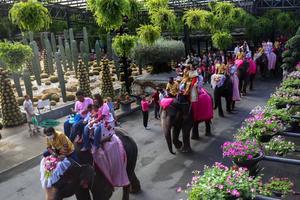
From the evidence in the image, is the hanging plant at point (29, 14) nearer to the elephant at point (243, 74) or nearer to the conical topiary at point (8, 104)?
the conical topiary at point (8, 104)

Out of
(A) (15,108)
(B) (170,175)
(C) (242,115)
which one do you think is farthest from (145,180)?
(A) (15,108)

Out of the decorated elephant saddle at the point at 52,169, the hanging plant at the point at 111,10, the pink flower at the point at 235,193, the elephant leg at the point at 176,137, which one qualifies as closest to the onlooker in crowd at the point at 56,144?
the decorated elephant saddle at the point at 52,169

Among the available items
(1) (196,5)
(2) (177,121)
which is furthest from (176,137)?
(1) (196,5)

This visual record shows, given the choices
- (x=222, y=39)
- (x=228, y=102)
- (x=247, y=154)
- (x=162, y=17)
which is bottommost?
(x=228, y=102)

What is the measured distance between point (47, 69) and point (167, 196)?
60.2 ft

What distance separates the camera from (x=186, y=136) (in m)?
10.1

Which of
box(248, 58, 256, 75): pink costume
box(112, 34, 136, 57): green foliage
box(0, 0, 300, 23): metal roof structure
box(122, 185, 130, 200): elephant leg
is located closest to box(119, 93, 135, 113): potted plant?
box(112, 34, 136, 57): green foliage

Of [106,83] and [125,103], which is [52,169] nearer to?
[125,103]

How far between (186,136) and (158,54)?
8.74 m

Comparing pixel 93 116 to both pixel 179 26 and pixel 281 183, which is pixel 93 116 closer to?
pixel 281 183

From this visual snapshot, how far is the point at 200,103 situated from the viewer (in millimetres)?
10742

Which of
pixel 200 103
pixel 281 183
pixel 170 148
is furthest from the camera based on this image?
pixel 200 103

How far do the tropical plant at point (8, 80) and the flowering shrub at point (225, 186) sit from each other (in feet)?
35.0

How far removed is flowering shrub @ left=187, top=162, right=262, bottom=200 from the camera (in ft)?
14.5
